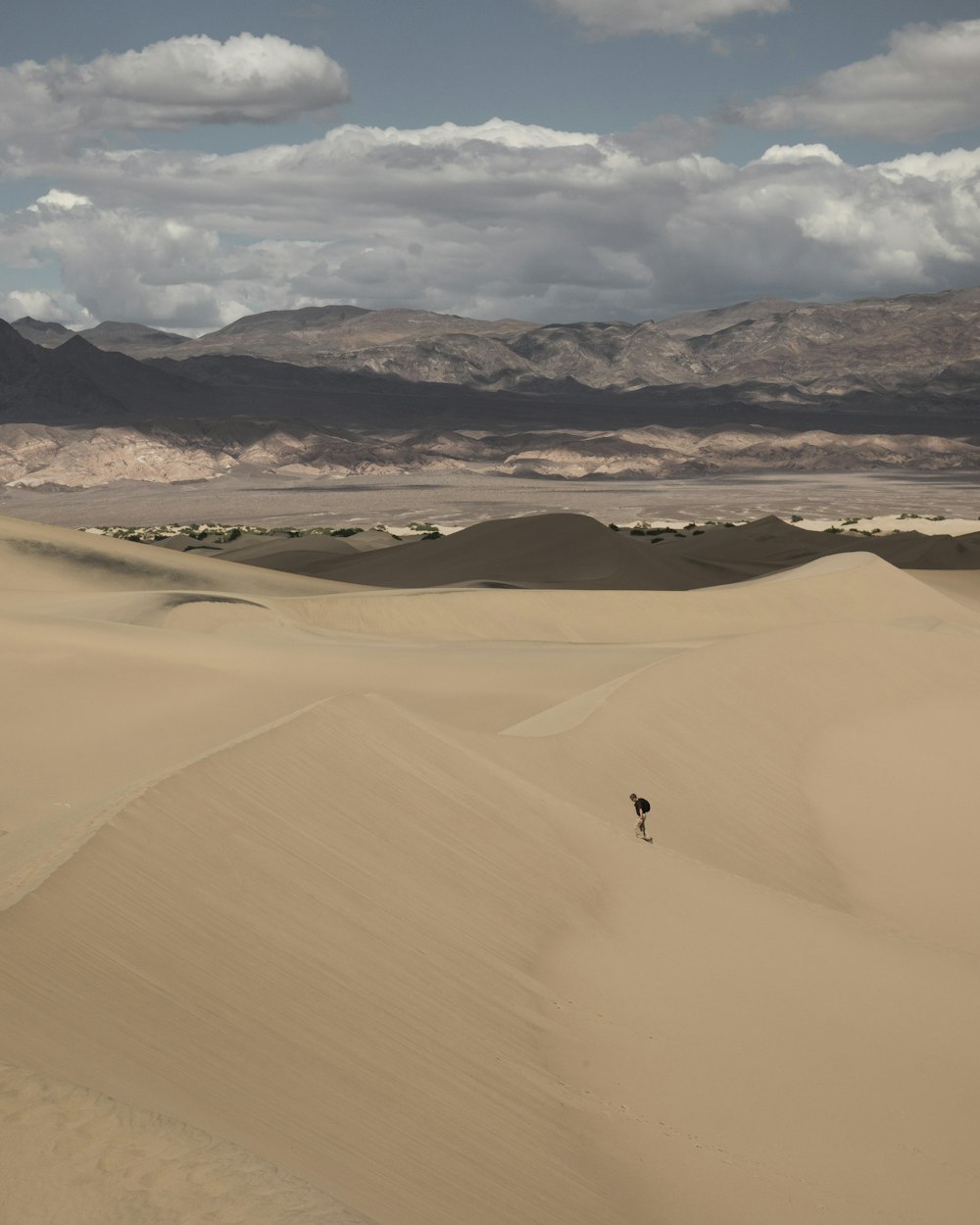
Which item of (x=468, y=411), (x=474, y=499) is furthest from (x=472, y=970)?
(x=468, y=411)

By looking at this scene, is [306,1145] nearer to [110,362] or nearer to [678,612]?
[678,612]

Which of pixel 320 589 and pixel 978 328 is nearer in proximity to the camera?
pixel 320 589

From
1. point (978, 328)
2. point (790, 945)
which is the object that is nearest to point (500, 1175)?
point (790, 945)

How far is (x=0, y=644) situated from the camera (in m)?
16.5

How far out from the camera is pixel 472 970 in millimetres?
7301

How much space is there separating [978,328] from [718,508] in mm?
127662

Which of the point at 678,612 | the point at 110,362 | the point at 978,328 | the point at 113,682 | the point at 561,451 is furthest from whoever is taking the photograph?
the point at 978,328

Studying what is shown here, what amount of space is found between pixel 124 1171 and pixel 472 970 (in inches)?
129

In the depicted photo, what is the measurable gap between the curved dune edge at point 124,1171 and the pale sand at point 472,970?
0.01m

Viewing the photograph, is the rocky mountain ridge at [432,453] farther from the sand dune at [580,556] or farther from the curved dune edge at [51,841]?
the curved dune edge at [51,841]

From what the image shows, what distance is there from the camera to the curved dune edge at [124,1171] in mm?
4027

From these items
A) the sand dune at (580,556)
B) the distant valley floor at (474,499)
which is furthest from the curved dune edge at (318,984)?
the distant valley floor at (474,499)

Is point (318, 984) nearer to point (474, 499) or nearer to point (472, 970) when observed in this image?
point (472, 970)

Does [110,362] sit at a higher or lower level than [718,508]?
higher
